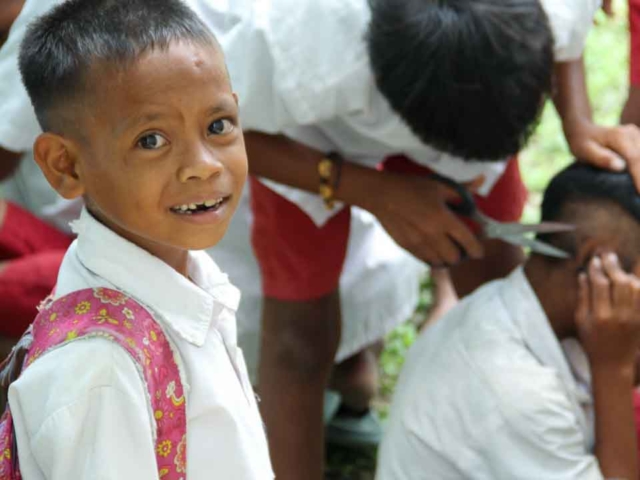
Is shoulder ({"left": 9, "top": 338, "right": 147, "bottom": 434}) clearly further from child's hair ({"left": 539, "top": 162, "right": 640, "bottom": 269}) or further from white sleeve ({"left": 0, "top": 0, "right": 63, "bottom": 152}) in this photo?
child's hair ({"left": 539, "top": 162, "right": 640, "bottom": 269})

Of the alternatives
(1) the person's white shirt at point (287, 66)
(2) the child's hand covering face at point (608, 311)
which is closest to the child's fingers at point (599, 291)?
(2) the child's hand covering face at point (608, 311)

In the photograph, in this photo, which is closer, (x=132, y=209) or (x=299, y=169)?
(x=132, y=209)

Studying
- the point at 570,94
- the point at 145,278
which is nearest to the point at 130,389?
the point at 145,278

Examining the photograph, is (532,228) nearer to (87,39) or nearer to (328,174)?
(328,174)

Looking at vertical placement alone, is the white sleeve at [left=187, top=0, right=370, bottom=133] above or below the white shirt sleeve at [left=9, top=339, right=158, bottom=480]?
above

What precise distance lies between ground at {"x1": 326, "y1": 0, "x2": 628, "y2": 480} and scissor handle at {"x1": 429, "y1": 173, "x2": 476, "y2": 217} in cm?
61

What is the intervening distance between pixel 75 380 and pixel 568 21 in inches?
47.2

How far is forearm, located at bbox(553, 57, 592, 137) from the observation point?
2.11 m

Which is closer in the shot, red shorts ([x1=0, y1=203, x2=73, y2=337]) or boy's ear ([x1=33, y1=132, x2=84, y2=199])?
boy's ear ([x1=33, y1=132, x2=84, y2=199])

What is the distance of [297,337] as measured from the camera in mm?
2129

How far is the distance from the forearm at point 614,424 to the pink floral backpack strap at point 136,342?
912 millimetres

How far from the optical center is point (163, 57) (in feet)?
3.81

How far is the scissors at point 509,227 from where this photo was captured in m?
1.86

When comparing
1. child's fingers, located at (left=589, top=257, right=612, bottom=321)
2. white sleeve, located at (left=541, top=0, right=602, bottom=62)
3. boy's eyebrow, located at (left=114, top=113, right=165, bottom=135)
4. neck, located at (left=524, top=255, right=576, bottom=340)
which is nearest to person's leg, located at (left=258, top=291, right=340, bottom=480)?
neck, located at (left=524, top=255, right=576, bottom=340)
